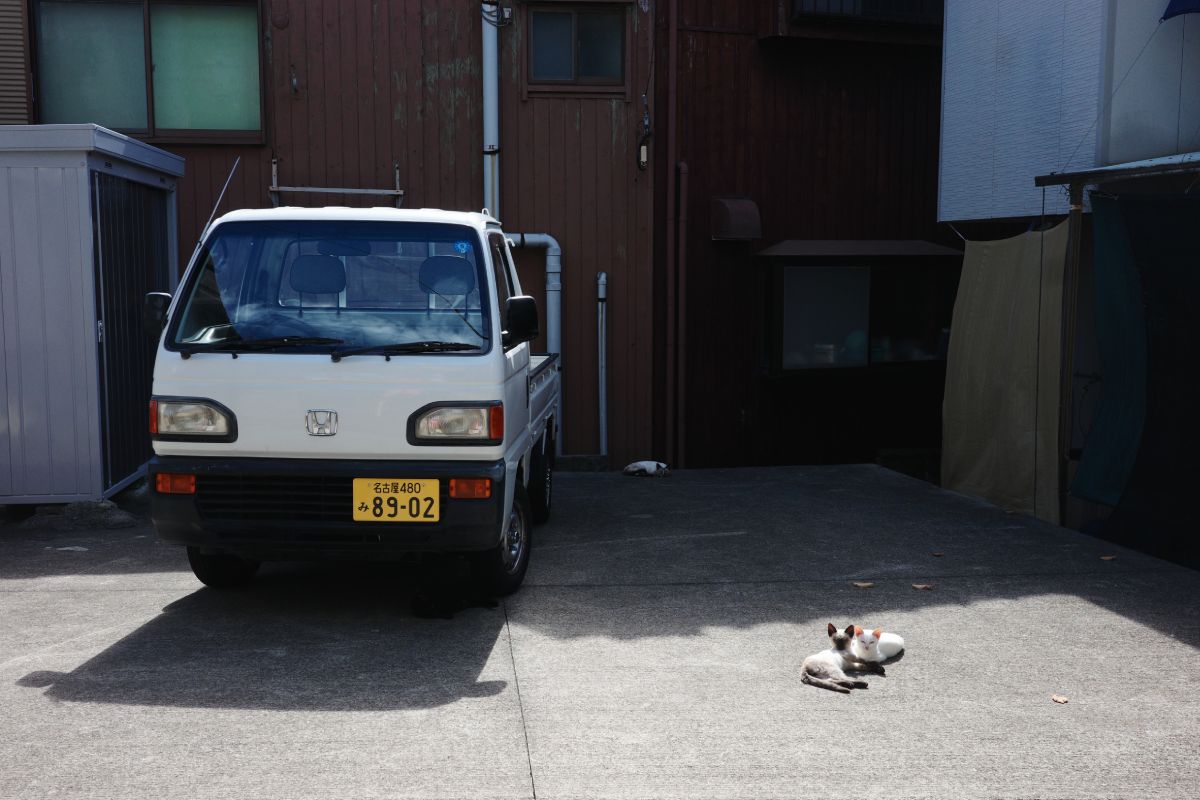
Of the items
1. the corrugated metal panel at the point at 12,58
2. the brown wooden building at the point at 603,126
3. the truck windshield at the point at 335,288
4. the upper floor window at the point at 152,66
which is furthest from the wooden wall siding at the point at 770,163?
the truck windshield at the point at 335,288

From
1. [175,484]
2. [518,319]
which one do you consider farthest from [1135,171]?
[175,484]

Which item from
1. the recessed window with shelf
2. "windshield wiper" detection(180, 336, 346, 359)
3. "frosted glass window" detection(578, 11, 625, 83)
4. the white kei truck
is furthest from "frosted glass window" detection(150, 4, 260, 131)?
"windshield wiper" detection(180, 336, 346, 359)

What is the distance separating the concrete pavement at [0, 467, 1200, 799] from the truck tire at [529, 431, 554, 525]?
19.8 inches

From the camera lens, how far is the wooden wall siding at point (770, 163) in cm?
1271

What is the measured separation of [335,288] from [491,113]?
232 inches

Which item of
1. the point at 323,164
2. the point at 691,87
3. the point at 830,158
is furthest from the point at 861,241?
the point at 323,164

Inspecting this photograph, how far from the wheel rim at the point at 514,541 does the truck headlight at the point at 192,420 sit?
160 centimetres

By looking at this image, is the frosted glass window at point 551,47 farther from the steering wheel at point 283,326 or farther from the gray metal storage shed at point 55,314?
the steering wheel at point 283,326

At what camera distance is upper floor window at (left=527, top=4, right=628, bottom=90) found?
11828mm

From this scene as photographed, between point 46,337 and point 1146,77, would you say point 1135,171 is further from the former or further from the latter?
point 46,337

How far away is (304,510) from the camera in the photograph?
5699 millimetres

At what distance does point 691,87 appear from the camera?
1255 cm

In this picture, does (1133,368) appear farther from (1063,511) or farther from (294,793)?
(294,793)

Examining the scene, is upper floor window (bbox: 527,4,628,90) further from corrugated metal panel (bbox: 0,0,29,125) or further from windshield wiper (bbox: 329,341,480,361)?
windshield wiper (bbox: 329,341,480,361)
